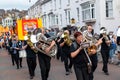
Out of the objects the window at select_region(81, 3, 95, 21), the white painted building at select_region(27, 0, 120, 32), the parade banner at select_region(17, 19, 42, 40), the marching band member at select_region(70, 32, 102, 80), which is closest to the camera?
the marching band member at select_region(70, 32, 102, 80)

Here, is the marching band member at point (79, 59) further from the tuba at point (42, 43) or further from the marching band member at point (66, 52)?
the marching band member at point (66, 52)

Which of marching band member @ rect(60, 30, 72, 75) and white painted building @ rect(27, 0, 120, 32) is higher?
white painted building @ rect(27, 0, 120, 32)

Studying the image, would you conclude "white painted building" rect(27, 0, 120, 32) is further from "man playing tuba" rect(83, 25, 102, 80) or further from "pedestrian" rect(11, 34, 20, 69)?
"man playing tuba" rect(83, 25, 102, 80)

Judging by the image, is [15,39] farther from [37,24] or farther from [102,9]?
[102,9]

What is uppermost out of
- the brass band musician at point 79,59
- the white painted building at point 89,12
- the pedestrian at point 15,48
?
the white painted building at point 89,12

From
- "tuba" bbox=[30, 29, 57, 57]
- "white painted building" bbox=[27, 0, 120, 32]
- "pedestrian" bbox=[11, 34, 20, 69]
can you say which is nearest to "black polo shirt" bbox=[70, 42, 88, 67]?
"tuba" bbox=[30, 29, 57, 57]

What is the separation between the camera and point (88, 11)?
38.5 metres

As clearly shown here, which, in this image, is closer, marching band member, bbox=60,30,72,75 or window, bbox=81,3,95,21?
marching band member, bbox=60,30,72,75

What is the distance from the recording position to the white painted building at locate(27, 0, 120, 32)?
34.0 meters

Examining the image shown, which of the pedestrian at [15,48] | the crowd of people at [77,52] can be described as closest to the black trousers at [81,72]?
the crowd of people at [77,52]

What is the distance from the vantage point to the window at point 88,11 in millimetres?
37219

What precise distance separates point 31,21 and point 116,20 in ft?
44.8

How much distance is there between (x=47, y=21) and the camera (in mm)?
63500

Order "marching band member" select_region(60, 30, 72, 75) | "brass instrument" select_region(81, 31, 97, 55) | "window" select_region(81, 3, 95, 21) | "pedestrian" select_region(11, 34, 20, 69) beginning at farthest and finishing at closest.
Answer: "window" select_region(81, 3, 95, 21) < "pedestrian" select_region(11, 34, 20, 69) < "marching band member" select_region(60, 30, 72, 75) < "brass instrument" select_region(81, 31, 97, 55)
